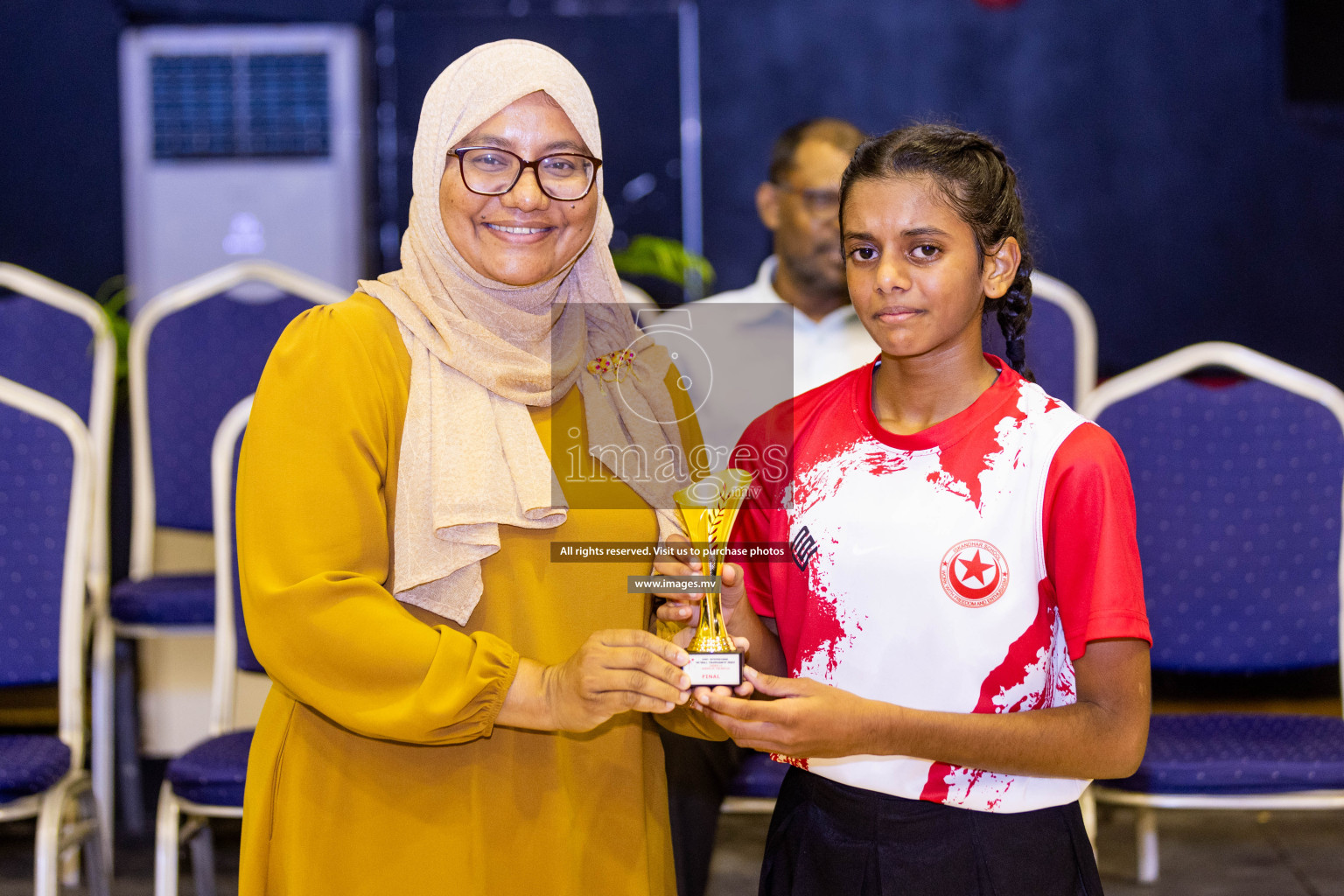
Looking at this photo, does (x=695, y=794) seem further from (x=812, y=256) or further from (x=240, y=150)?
(x=240, y=150)

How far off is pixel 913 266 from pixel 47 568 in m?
1.56

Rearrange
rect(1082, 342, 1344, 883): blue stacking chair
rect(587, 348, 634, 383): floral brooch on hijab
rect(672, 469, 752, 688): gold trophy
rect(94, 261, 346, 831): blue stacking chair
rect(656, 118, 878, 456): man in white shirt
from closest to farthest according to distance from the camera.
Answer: rect(672, 469, 752, 688): gold trophy, rect(587, 348, 634, 383): floral brooch on hijab, rect(1082, 342, 1344, 883): blue stacking chair, rect(656, 118, 878, 456): man in white shirt, rect(94, 261, 346, 831): blue stacking chair

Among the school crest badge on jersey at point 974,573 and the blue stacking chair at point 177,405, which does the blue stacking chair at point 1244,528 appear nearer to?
the school crest badge on jersey at point 974,573

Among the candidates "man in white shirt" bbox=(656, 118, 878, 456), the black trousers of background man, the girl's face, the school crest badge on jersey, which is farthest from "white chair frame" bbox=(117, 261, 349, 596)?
the school crest badge on jersey

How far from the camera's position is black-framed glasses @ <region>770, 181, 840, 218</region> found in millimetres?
2496

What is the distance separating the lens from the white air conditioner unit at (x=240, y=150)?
14.4 feet

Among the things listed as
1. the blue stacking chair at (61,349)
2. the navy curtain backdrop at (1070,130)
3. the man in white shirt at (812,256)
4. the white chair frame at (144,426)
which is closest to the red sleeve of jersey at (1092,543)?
the man in white shirt at (812,256)

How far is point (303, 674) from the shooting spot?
3.48 feet

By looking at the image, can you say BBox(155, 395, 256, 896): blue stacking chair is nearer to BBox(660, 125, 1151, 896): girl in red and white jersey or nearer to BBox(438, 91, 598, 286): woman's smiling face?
BBox(438, 91, 598, 286): woman's smiling face

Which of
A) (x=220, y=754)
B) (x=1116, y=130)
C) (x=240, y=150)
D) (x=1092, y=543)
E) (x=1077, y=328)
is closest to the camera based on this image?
(x=1092, y=543)

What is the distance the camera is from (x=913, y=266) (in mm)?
1094

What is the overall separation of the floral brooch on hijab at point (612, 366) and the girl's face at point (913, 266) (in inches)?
9.6

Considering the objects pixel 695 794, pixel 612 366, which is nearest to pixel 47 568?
pixel 695 794

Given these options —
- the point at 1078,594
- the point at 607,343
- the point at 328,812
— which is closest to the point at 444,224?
the point at 607,343
